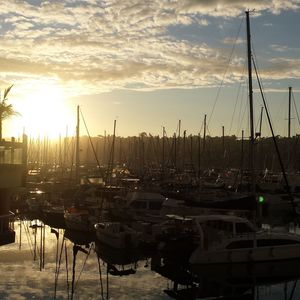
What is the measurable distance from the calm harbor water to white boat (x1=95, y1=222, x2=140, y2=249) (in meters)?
0.97

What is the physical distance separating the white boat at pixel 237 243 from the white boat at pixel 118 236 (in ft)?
16.7

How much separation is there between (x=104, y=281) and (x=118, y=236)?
7637 millimetres

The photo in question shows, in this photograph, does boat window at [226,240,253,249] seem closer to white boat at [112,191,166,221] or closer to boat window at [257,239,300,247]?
boat window at [257,239,300,247]

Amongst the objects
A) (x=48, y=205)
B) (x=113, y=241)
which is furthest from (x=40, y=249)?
(x=48, y=205)

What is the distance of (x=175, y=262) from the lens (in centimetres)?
3281

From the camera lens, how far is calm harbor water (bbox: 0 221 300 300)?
25.2 meters

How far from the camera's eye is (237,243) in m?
31.1

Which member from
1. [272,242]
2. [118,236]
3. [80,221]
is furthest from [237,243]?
[80,221]

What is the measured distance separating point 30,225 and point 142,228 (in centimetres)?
1367

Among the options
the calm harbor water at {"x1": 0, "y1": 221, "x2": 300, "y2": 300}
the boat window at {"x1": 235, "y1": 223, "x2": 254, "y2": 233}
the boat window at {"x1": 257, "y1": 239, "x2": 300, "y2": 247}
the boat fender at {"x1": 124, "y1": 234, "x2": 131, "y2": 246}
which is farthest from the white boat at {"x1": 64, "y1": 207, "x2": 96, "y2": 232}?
the boat window at {"x1": 257, "y1": 239, "x2": 300, "y2": 247}

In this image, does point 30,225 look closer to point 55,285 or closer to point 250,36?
point 55,285

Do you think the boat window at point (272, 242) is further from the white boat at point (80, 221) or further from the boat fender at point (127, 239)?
the white boat at point (80, 221)

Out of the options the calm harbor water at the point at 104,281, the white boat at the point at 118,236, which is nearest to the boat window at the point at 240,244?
the calm harbor water at the point at 104,281

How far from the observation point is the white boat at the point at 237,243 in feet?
101
